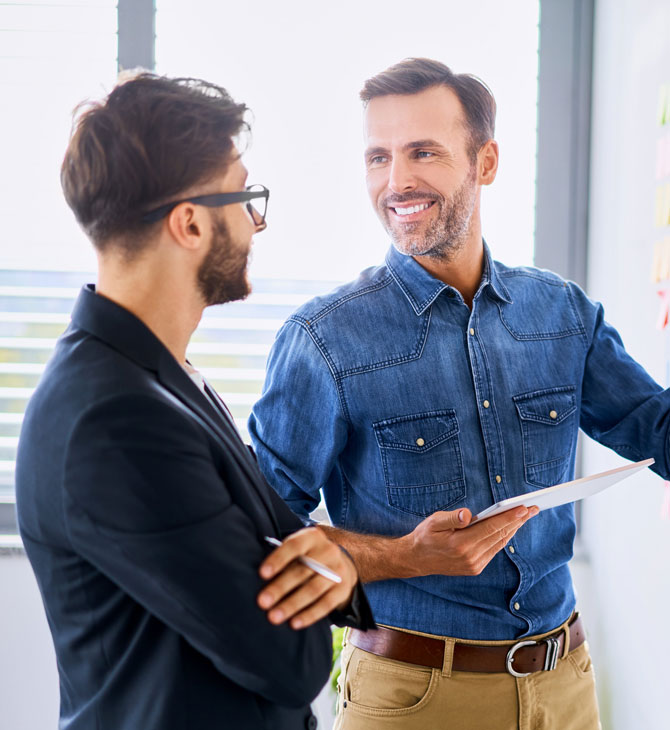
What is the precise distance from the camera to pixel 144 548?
27.4 inches

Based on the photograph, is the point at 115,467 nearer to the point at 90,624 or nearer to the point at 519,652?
the point at 90,624

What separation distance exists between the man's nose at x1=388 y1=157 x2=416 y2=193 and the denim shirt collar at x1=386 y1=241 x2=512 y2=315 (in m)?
0.11

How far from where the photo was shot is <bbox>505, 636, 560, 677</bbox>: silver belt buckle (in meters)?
1.23

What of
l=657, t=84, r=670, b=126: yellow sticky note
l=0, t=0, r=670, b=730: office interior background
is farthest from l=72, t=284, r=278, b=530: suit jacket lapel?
l=0, t=0, r=670, b=730: office interior background

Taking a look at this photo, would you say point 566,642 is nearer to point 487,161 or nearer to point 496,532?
point 496,532

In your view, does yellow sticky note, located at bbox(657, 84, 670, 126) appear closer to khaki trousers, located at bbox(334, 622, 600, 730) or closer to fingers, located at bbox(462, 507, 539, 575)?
fingers, located at bbox(462, 507, 539, 575)

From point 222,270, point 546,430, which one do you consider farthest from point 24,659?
point 222,270

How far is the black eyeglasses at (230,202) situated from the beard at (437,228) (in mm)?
451

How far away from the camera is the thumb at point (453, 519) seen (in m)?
1.07

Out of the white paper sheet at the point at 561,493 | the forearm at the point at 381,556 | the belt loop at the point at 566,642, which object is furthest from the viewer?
the belt loop at the point at 566,642

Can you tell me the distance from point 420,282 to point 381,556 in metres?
0.48

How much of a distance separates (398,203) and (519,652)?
801 millimetres

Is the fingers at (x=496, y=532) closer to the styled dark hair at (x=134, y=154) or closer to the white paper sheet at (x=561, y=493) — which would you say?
the white paper sheet at (x=561, y=493)


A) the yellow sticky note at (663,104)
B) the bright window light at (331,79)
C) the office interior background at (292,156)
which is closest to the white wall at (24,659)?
the office interior background at (292,156)
